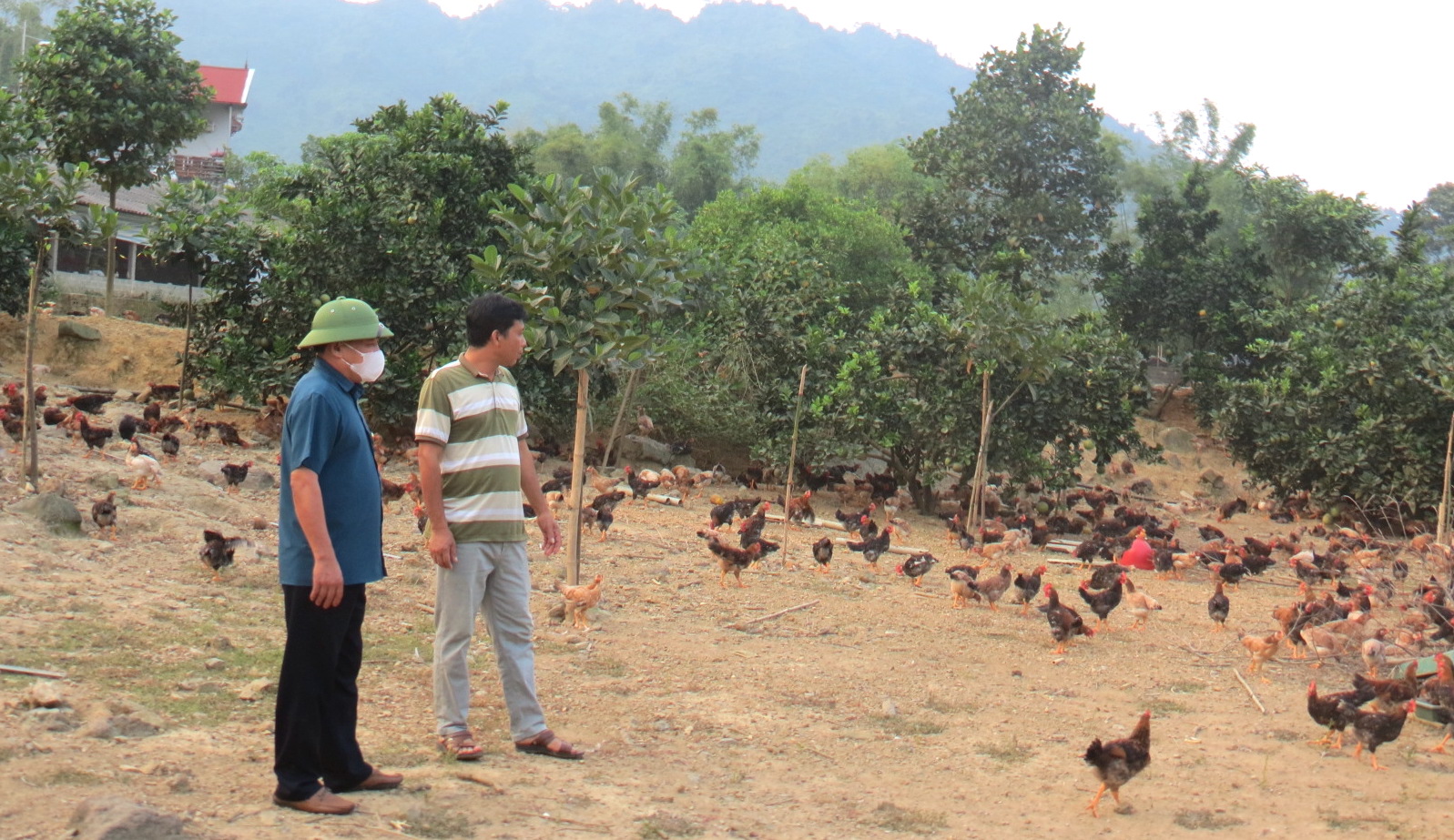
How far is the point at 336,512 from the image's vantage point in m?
4.54

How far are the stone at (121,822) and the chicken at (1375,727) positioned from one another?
595 centimetres

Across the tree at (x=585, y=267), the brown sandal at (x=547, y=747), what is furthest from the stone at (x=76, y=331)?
the brown sandal at (x=547, y=747)

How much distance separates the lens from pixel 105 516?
30.1 feet

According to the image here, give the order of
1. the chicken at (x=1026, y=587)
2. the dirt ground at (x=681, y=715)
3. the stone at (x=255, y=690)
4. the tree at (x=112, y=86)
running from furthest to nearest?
the tree at (x=112, y=86) → the chicken at (x=1026, y=587) → the stone at (x=255, y=690) → the dirt ground at (x=681, y=715)

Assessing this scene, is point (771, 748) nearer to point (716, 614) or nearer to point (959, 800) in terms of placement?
point (959, 800)

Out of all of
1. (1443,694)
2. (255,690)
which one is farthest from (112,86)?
(1443,694)

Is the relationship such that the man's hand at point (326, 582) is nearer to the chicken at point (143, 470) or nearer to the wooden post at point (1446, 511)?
the chicken at point (143, 470)

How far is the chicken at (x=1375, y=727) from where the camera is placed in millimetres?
6648

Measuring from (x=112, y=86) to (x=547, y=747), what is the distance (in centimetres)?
1795

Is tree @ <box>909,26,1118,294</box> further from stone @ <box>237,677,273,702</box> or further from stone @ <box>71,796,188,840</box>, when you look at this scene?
stone @ <box>71,796,188,840</box>

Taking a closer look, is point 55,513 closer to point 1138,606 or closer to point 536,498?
point 536,498

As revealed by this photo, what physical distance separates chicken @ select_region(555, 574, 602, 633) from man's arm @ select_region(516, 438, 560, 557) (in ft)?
8.89

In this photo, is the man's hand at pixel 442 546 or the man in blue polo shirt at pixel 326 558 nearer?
the man in blue polo shirt at pixel 326 558

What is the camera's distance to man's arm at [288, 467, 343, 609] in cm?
436
